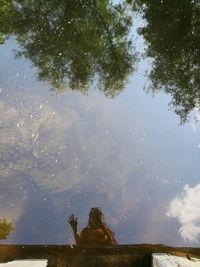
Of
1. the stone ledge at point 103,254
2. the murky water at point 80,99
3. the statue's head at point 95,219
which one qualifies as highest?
the murky water at point 80,99

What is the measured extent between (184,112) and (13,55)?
21.1 feet

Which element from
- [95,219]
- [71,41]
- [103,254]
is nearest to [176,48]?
[71,41]

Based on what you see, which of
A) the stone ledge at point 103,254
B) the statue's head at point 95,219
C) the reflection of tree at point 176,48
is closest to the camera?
the stone ledge at point 103,254

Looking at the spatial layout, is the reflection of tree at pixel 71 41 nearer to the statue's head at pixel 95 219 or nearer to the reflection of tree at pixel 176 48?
the reflection of tree at pixel 176 48

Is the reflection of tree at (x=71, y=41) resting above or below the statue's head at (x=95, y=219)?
above

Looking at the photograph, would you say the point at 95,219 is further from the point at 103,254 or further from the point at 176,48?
the point at 176,48

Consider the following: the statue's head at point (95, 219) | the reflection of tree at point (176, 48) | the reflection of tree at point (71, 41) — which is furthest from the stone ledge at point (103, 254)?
the reflection of tree at point (71, 41)

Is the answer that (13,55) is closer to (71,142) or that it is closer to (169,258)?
(71,142)

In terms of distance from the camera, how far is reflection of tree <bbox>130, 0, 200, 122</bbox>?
11.8 m

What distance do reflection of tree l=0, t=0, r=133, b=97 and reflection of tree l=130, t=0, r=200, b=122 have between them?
1.12 metres

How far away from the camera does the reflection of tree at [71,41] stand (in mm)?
12562

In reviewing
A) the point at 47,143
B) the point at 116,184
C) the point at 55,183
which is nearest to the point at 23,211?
the point at 55,183

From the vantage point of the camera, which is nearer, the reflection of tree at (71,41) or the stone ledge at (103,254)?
the stone ledge at (103,254)

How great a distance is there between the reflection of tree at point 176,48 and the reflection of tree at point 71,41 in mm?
1123
